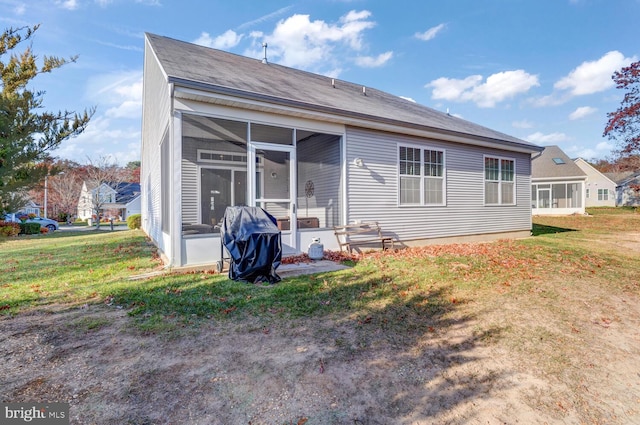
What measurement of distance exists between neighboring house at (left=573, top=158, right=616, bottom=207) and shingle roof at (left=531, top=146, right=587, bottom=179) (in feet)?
34.1

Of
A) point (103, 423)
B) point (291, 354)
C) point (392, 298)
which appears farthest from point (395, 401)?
point (392, 298)

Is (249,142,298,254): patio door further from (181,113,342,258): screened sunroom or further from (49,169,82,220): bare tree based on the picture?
(49,169,82,220): bare tree

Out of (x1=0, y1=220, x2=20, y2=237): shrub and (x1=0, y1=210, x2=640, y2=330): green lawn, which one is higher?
Answer: (x1=0, y1=220, x2=20, y2=237): shrub

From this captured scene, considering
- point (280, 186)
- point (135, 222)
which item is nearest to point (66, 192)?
point (135, 222)

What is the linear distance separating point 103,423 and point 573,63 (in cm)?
2329

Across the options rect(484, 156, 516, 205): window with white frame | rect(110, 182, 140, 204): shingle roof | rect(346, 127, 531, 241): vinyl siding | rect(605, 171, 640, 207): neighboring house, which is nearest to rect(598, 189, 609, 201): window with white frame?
rect(605, 171, 640, 207): neighboring house

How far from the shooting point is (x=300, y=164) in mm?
8516

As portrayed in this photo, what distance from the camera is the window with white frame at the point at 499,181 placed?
1073 centimetres

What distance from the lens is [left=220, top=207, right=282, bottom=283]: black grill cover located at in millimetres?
5066

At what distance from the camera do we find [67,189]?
3133 centimetres

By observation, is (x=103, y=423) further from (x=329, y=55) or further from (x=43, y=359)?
(x=329, y=55)

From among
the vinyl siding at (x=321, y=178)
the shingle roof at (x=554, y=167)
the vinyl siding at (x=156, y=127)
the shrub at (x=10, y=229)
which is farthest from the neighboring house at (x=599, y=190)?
the shrub at (x=10, y=229)

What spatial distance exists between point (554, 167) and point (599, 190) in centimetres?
1512

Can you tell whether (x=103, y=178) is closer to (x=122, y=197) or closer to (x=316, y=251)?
(x=122, y=197)
